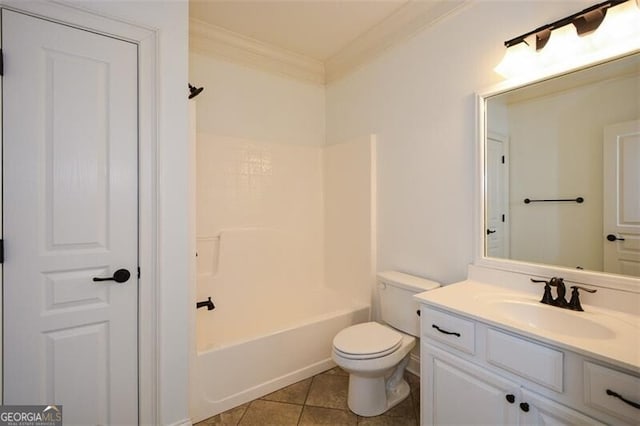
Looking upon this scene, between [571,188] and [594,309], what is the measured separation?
564mm

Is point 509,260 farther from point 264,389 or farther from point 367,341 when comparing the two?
point 264,389

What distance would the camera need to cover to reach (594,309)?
4.08 feet

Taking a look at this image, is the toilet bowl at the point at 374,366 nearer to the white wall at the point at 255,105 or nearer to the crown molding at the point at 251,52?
the white wall at the point at 255,105

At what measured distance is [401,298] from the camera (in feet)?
6.38

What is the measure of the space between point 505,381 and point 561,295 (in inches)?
19.1

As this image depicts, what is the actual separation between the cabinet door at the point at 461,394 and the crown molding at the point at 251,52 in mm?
2499

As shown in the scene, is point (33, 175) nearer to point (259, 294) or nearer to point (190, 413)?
point (190, 413)

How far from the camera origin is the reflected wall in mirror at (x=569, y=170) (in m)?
1.25

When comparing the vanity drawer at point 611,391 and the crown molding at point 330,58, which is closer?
the vanity drawer at point 611,391

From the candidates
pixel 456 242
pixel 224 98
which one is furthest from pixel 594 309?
pixel 224 98

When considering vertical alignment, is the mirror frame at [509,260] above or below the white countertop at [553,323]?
above

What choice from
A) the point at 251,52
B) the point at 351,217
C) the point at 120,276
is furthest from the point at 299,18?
the point at 120,276

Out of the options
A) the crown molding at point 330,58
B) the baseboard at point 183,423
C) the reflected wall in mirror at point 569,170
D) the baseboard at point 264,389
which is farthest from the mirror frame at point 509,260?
the baseboard at point 183,423

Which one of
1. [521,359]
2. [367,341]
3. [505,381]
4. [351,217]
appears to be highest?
[351,217]
